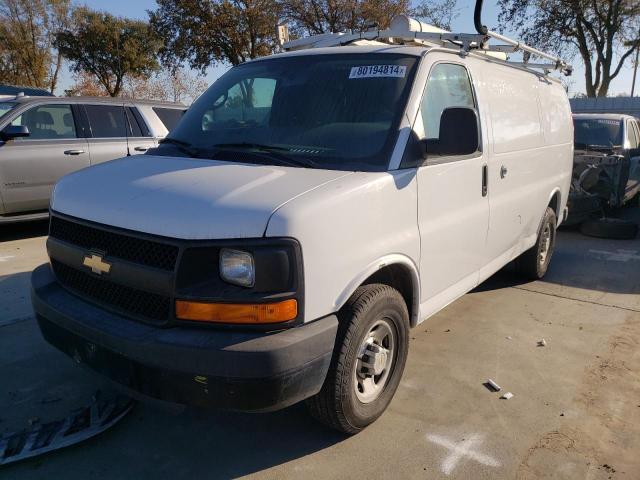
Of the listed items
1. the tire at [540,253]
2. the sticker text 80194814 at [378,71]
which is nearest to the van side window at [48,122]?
the sticker text 80194814 at [378,71]

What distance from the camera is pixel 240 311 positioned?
7.79 ft

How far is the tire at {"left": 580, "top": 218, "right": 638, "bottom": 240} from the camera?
26.3 feet

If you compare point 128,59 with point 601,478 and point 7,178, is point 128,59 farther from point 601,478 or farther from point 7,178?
point 601,478

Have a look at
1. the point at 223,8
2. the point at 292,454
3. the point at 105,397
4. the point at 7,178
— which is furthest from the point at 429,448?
the point at 223,8

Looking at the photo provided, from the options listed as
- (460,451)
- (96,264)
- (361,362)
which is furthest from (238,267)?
(460,451)

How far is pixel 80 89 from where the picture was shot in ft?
101

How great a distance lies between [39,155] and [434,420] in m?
6.54

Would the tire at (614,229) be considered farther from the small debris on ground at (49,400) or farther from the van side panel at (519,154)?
the small debris on ground at (49,400)

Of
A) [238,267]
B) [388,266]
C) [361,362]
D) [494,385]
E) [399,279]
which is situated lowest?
[494,385]

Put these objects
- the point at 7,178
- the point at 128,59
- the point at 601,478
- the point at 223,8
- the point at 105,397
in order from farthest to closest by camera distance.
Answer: the point at 128,59 → the point at 223,8 → the point at 7,178 → the point at 105,397 → the point at 601,478

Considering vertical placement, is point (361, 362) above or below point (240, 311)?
below

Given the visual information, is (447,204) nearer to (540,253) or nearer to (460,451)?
(460,451)

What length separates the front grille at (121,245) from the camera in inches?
97.5

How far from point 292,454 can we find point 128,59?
29.2m
